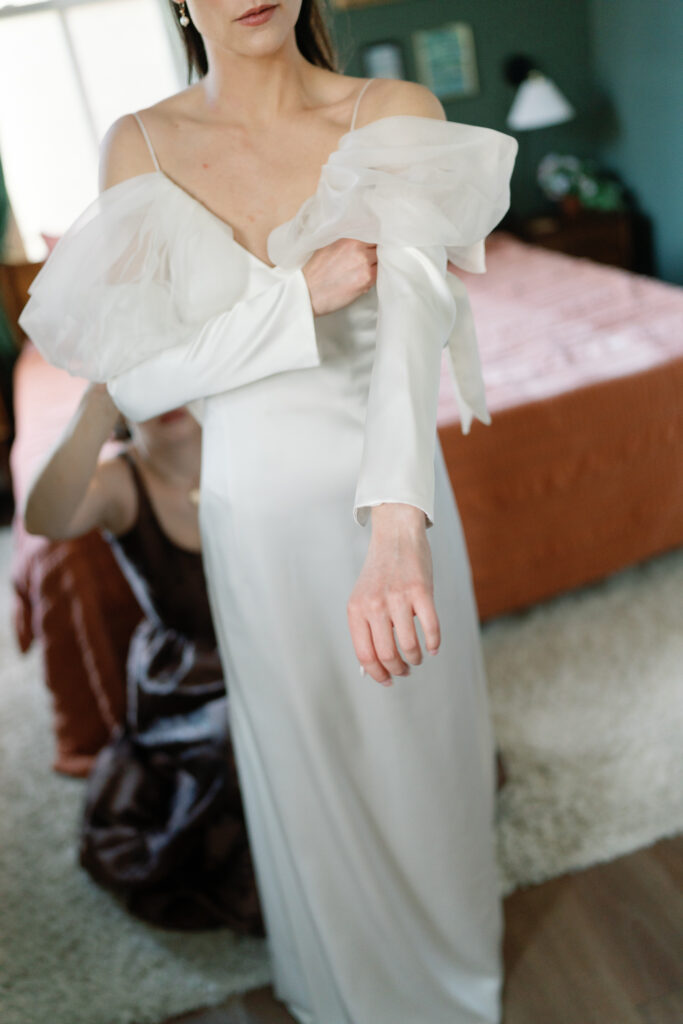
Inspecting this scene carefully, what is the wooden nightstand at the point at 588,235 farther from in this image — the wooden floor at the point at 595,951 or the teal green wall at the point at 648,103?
the wooden floor at the point at 595,951

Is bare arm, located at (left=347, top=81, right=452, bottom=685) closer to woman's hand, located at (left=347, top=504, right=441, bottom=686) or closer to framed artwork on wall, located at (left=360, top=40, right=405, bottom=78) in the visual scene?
woman's hand, located at (left=347, top=504, right=441, bottom=686)

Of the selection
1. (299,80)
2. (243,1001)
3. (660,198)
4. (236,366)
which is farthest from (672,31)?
(243,1001)

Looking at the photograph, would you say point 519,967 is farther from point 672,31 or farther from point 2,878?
point 672,31

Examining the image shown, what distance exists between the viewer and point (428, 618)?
787 millimetres

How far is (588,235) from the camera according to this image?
4.61 metres

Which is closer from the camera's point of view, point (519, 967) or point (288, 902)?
point (288, 902)

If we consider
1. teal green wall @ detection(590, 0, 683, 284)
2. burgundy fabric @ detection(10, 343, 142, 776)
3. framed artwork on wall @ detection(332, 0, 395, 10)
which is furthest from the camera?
framed artwork on wall @ detection(332, 0, 395, 10)

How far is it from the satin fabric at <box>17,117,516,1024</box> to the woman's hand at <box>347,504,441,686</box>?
0.16ft

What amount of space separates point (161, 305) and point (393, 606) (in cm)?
48

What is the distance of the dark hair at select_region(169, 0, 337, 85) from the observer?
45.4 inches

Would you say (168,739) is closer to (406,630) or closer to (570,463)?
(406,630)

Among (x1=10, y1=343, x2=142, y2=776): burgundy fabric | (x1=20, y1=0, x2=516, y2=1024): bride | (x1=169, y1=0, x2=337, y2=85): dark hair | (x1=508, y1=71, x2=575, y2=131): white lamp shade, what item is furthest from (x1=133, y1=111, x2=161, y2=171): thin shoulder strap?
(x1=508, y1=71, x2=575, y2=131): white lamp shade

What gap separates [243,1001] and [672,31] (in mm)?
4211

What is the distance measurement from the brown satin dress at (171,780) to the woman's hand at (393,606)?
2.99ft
